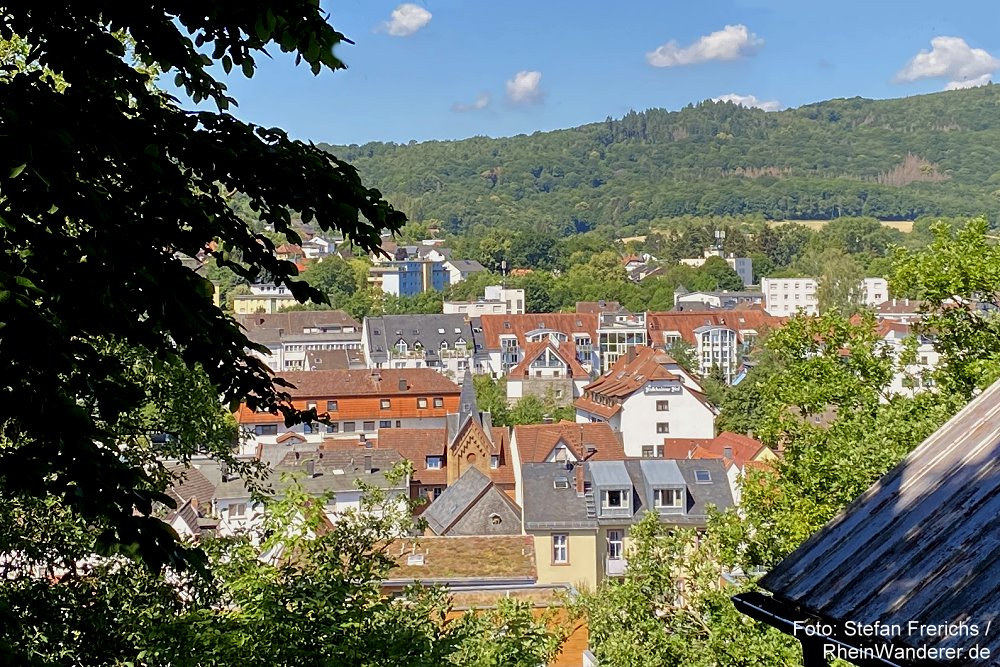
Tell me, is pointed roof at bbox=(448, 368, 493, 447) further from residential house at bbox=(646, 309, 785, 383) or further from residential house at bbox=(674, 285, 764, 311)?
residential house at bbox=(674, 285, 764, 311)

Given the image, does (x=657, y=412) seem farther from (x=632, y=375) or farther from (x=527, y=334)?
(x=527, y=334)

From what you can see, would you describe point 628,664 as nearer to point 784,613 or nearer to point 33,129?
point 784,613

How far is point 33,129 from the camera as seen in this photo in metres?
3.38

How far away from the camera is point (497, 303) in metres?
115

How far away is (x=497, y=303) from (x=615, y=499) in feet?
271

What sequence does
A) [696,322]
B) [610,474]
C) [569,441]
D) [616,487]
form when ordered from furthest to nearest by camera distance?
[696,322] → [569,441] → [610,474] → [616,487]

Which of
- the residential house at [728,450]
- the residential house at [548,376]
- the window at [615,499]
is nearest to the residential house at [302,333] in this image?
the residential house at [548,376]

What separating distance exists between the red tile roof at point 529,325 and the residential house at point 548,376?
10010 millimetres

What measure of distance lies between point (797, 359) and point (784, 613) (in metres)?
8.92

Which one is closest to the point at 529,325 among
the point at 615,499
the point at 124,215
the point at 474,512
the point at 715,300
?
the point at 715,300

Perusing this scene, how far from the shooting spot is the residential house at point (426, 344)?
8562cm

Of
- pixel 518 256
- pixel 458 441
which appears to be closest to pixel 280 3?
pixel 458 441

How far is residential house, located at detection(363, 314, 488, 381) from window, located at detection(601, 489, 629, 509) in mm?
51148

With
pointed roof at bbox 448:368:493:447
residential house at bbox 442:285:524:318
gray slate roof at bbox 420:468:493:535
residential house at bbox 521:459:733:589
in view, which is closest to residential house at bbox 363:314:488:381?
residential house at bbox 442:285:524:318
